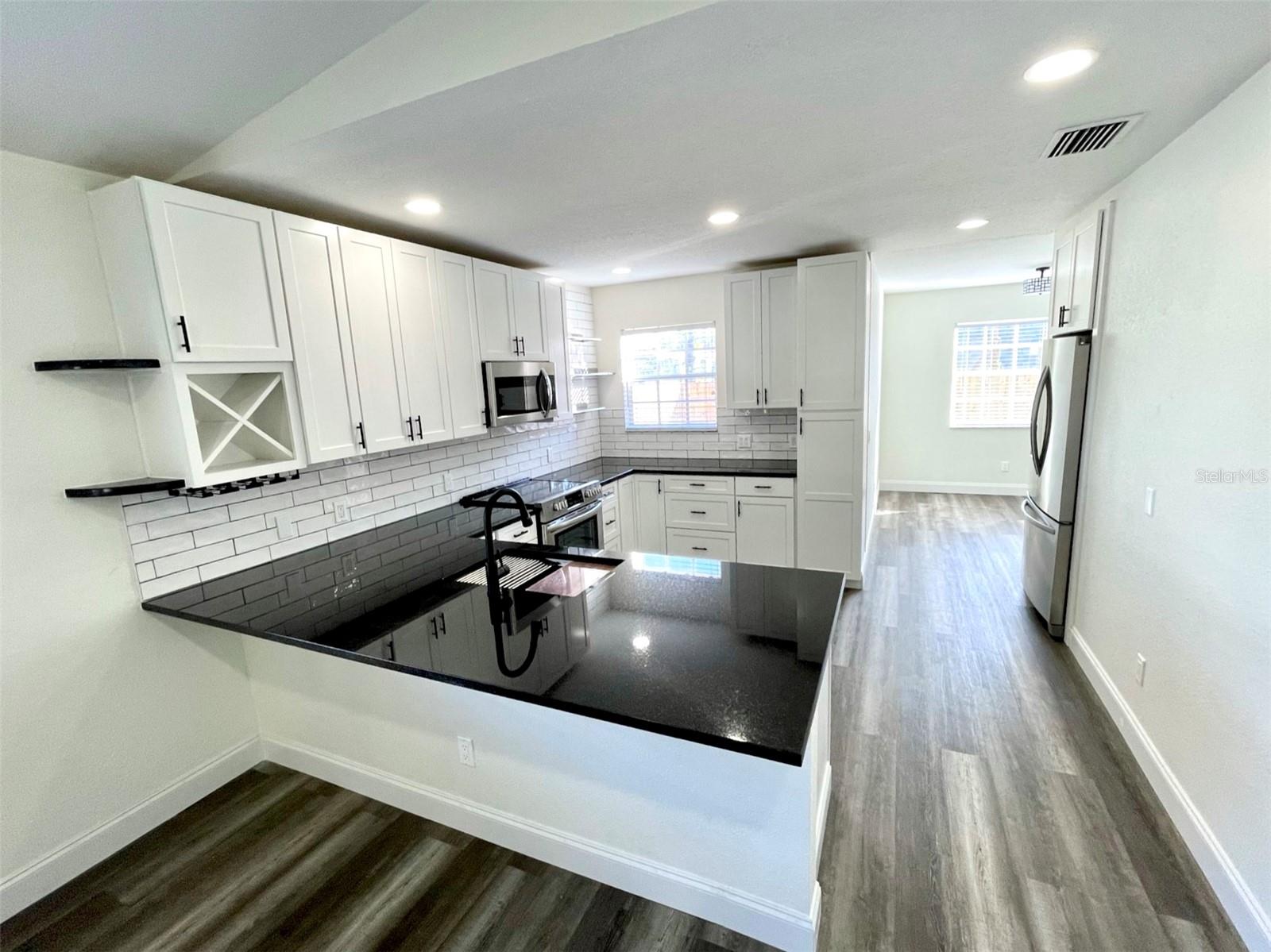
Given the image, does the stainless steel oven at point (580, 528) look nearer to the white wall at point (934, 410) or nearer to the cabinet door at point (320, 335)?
the cabinet door at point (320, 335)

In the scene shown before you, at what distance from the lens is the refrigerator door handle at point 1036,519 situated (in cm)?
318

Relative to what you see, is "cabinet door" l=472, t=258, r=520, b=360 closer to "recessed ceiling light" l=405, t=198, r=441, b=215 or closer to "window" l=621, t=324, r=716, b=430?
"recessed ceiling light" l=405, t=198, r=441, b=215

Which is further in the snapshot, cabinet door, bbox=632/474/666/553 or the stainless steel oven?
cabinet door, bbox=632/474/666/553

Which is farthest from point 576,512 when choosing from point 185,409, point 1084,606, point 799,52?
point 1084,606

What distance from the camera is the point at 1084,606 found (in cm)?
296

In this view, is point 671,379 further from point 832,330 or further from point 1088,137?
point 1088,137

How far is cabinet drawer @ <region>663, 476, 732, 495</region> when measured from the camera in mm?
Result: 4281

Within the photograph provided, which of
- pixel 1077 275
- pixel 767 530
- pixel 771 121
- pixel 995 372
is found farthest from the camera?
pixel 995 372

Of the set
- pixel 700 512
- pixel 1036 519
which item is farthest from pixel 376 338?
pixel 1036 519

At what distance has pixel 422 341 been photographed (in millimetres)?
2805

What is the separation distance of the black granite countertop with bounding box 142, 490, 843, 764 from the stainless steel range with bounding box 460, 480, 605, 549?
718mm

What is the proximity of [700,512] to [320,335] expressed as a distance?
2911 mm

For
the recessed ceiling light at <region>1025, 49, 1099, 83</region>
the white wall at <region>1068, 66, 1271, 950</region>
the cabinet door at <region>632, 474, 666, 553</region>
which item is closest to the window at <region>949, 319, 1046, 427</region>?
the white wall at <region>1068, 66, 1271, 950</region>

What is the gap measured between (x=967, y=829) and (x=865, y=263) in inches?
125
